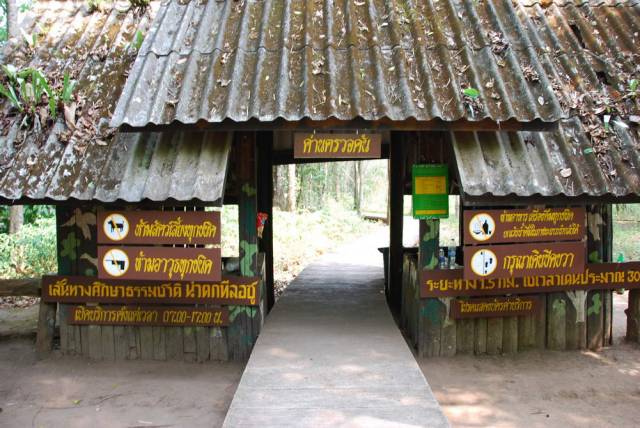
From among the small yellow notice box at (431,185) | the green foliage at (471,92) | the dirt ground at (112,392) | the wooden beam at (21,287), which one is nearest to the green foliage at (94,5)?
the wooden beam at (21,287)

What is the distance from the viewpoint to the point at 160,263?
233 inches

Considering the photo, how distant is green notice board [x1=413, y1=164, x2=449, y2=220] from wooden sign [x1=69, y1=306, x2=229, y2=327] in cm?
279

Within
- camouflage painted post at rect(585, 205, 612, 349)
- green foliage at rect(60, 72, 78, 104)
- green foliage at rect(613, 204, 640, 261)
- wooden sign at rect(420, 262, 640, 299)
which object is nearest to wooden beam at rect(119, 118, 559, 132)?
green foliage at rect(60, 72, 78, 104)

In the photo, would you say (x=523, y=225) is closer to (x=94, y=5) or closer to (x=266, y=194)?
(x=266, y=194)

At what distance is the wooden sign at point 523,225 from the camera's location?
236 inches

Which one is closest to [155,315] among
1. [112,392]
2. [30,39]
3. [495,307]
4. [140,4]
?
[112,392]

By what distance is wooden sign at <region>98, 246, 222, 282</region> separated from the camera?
5.87 meters

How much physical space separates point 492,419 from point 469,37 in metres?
4.47

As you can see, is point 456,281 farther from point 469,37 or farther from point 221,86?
point 221,86

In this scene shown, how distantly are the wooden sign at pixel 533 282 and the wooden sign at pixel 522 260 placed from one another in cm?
21

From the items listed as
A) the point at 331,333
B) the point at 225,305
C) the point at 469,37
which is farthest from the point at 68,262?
the point at 469,37

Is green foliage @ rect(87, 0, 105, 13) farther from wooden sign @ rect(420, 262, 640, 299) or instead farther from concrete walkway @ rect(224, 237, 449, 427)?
wooden sign @ rect(420, 262, 640, 299)

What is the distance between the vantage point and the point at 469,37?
6.33m

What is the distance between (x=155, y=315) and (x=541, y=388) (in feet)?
15.6
